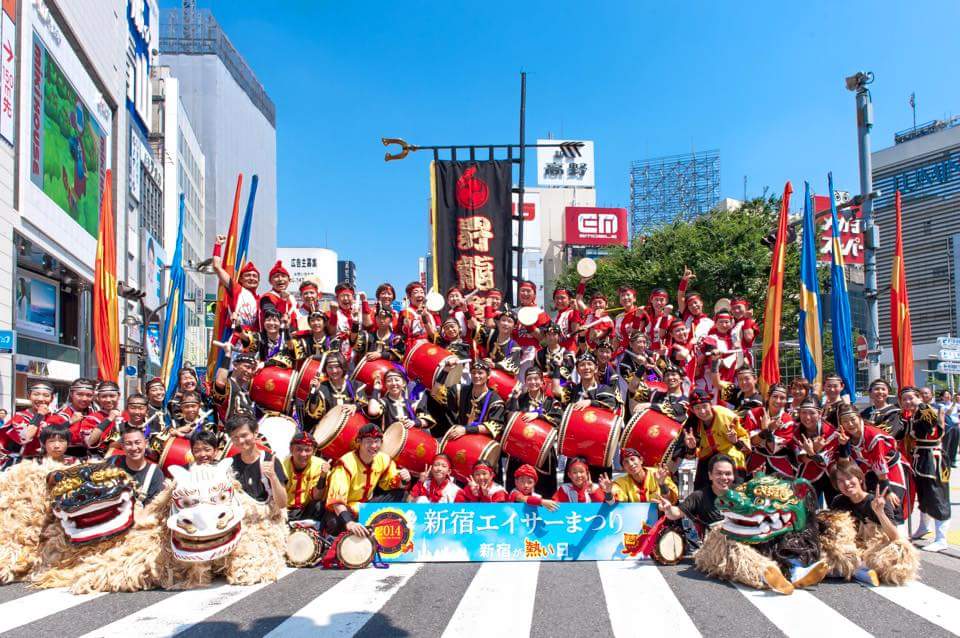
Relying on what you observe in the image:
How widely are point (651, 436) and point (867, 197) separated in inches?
244

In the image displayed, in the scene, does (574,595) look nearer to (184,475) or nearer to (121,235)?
(184,475)

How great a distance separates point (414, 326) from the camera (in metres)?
8.50

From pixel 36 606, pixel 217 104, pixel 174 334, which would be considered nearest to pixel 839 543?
pixel 36 606

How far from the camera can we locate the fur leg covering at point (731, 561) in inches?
200

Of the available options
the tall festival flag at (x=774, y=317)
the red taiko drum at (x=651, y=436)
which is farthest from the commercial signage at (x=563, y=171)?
the red taiko drum at (x=651, y=436)

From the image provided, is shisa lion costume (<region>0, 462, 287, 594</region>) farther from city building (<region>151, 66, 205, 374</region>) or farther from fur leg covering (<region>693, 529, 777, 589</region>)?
city building (<region>151, 66, 205, 374</region>)

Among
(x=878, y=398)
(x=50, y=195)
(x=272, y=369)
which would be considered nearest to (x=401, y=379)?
(x=272, y=369)

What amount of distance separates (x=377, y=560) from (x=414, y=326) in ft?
10.4

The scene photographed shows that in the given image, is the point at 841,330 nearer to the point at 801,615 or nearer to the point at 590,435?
the point at 590,435

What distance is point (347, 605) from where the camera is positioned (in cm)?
469

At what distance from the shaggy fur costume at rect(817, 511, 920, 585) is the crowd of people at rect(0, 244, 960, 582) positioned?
10cm

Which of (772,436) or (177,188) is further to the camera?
(177,188)

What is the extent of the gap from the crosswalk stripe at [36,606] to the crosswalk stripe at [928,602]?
519cm

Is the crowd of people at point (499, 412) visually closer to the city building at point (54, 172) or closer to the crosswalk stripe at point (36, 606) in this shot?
the crosswalk stripe at point (36, 606)
